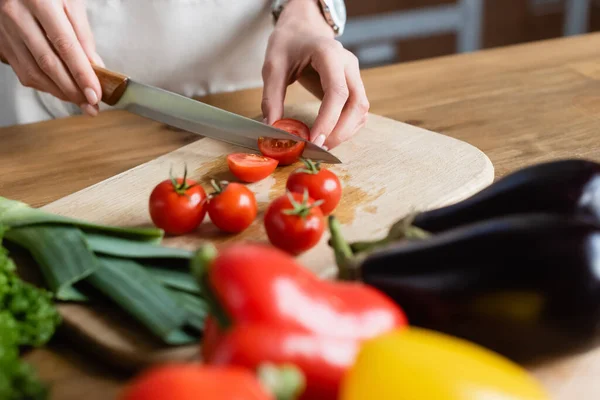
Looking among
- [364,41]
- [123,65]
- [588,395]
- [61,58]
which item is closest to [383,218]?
[588,395]

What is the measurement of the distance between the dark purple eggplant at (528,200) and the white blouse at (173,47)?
3.84 feet

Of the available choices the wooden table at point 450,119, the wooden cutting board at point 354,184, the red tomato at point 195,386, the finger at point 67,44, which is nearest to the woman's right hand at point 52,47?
the finger at point 67,44

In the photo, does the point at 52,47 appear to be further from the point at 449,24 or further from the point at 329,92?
the point at 449,24

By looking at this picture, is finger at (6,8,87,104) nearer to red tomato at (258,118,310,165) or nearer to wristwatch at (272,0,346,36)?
red tomato at (258,118,310,165)

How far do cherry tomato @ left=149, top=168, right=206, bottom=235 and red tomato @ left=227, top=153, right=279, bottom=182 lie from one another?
189 mm

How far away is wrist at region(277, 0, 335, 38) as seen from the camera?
6.22 feet

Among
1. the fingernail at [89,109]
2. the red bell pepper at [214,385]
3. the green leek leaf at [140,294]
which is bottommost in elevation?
the green leek leaf at [140,294]

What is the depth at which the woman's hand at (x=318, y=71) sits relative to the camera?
5.51 ft

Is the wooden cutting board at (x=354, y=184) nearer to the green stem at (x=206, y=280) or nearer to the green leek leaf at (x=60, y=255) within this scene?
the green leek leaf at (x=60, y=255)

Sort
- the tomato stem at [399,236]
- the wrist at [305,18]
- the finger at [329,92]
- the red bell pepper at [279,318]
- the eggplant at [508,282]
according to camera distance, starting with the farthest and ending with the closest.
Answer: the wrist at [305,18]
the finger at [329,92]
the tomato stem at [399,236]
the eggplant at [508,282]
the red bell pepper at [279,318]

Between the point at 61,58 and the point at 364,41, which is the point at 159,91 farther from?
the point at 364,41

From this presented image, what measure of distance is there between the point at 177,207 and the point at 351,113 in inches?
21.4

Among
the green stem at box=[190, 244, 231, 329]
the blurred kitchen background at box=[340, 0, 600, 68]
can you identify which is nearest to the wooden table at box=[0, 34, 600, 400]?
the green stem at box=[190, 244, 231, 329]

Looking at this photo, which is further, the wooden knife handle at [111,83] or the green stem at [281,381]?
the wooden knife handle at [111,83]
